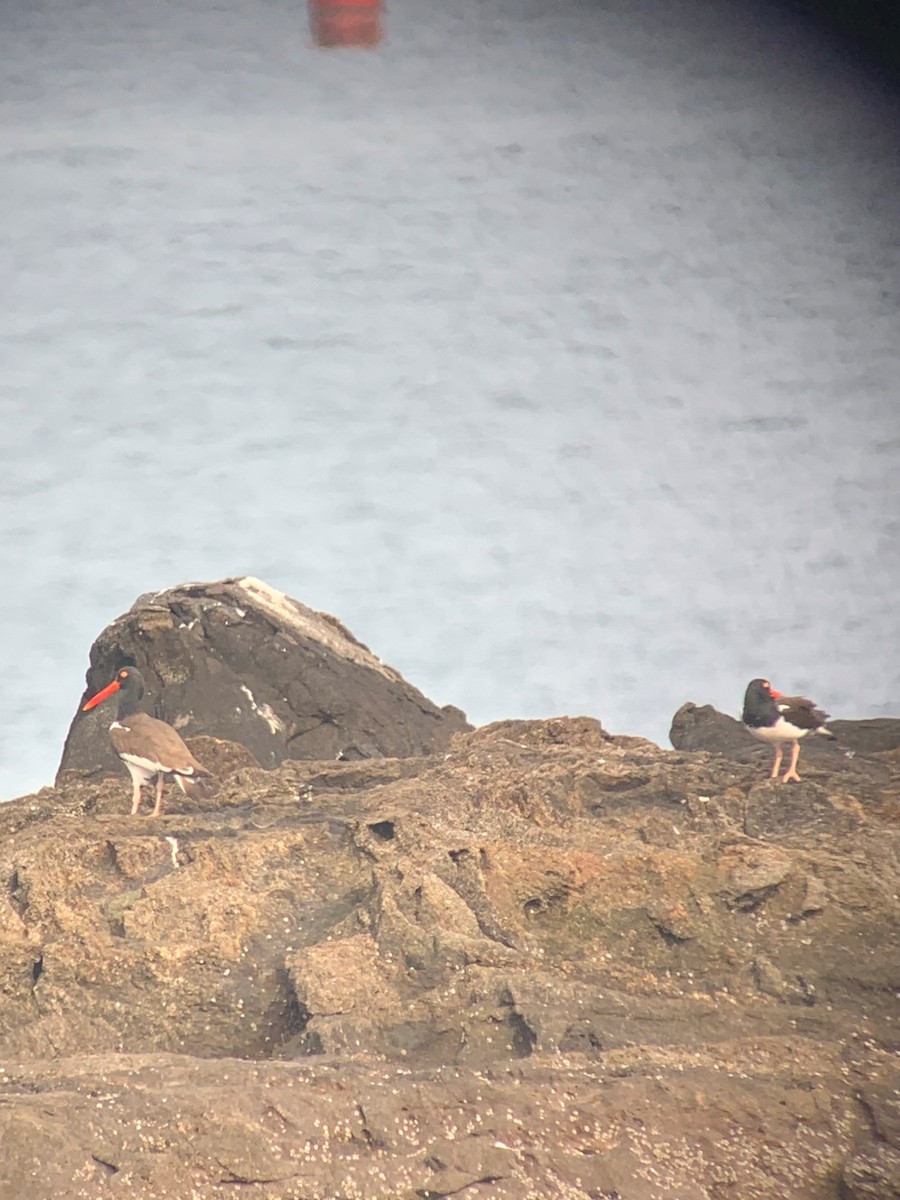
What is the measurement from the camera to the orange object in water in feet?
34.2

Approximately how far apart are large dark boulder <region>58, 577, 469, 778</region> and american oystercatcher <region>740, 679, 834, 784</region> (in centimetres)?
275

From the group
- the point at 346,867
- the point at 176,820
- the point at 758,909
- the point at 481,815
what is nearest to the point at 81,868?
the point at 176,820

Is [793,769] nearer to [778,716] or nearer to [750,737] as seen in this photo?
[778,716]

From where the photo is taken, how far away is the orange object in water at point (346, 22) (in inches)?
411

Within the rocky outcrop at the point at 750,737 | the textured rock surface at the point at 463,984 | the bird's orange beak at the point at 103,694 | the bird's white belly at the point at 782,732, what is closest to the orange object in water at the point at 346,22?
the bird's orange beak at the point at 103,694

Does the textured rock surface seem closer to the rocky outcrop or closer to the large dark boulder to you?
the rocky outcrop

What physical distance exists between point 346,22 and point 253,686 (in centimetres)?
557

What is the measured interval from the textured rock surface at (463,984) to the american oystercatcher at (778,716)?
252mm

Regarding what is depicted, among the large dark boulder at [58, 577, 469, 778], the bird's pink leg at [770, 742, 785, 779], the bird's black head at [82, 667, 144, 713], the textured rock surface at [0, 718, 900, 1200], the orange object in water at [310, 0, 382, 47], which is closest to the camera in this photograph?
the textured rock surface at [0, 718, 900, 1200]

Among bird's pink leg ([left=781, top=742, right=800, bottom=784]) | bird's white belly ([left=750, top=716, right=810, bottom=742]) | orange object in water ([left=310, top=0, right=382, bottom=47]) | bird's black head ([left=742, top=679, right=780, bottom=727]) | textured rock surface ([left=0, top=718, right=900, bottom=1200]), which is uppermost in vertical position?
orange object in water ([left=310, top=0, right=382, bottom=47])

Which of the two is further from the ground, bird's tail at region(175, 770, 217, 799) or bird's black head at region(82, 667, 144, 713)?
bird's black head at region(82, 667, 144, 713)

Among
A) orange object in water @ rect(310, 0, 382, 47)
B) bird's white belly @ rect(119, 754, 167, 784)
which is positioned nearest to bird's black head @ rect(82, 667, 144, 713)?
bird's white belly @ rect(119, 754, 167, 784)

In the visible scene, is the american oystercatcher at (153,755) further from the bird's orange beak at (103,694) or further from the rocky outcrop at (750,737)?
the rocky outcrop at (750,737)

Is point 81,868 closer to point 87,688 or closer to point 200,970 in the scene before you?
point 200,970
